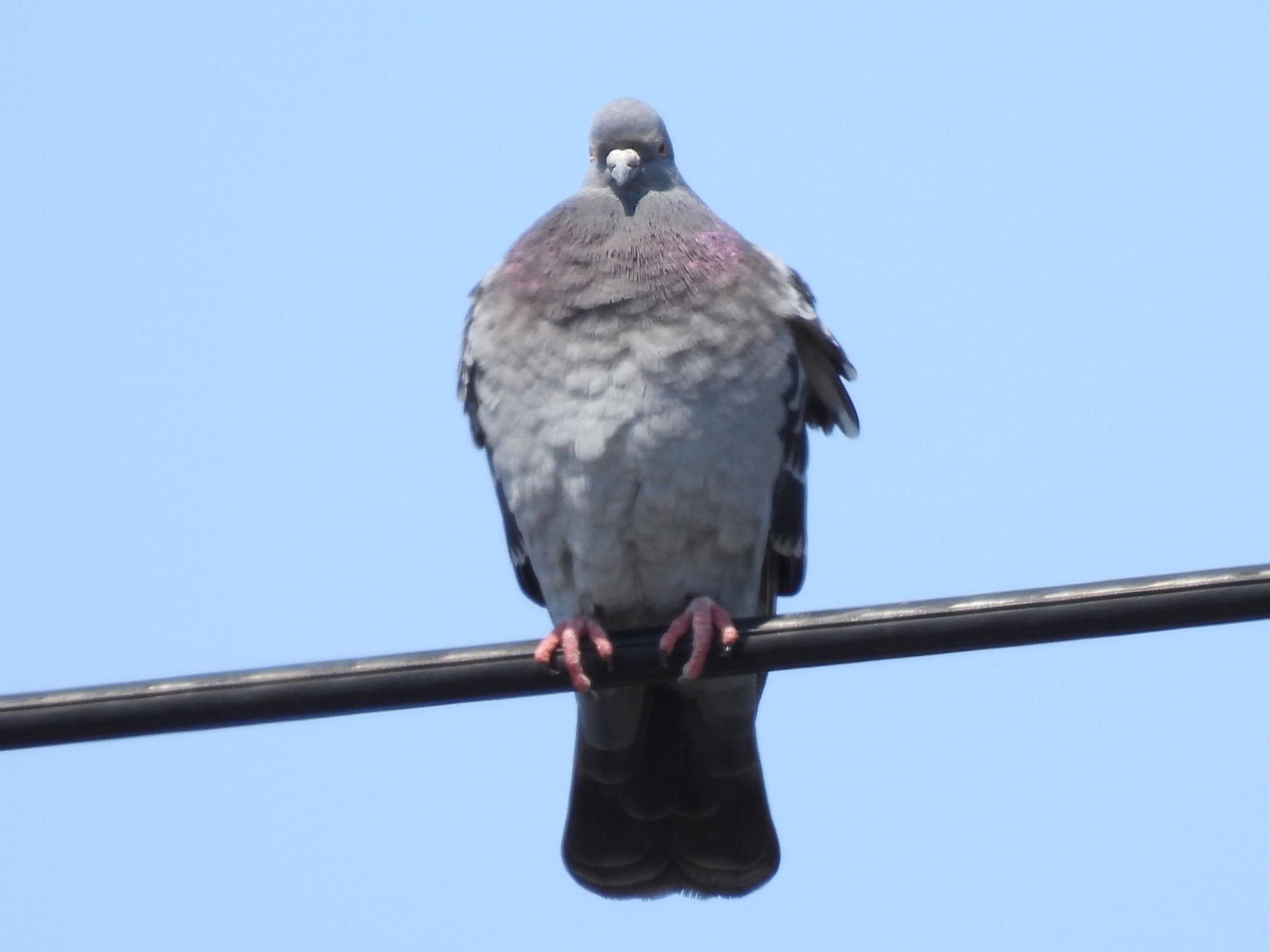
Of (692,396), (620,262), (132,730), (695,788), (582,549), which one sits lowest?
(132,730)

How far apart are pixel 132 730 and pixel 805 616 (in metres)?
1.67

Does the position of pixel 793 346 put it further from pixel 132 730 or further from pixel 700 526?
pixel 132 730

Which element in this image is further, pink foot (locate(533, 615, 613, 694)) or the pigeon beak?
the pigeon beak

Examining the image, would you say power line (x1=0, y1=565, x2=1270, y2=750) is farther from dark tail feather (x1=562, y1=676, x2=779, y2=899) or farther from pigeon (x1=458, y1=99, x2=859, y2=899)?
dark tail feather (x1=562, y1=676, x2=779, y2=899)

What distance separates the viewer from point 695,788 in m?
7.39

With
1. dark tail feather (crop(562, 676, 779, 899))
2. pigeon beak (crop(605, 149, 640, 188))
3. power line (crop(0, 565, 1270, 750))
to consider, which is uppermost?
pigeon beak (crop(605, 149, 640, 188))

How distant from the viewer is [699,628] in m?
6.36

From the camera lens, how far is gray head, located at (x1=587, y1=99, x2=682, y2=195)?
7.60 m

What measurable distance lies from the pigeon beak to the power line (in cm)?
305

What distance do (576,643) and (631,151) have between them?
2310 mm

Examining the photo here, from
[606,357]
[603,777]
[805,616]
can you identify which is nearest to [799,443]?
[606,357]

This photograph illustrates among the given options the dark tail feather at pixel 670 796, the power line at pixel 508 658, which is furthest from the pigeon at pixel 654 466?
the power line at pixel 508 658

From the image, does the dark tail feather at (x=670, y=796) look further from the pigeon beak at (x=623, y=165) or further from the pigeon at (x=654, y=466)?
the pigeon beak at (x=623, y=165)

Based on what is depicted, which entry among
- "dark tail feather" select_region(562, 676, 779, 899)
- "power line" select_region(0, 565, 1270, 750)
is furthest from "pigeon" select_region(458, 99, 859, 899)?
"power line" select_region(0, 565, 1270, 750)
